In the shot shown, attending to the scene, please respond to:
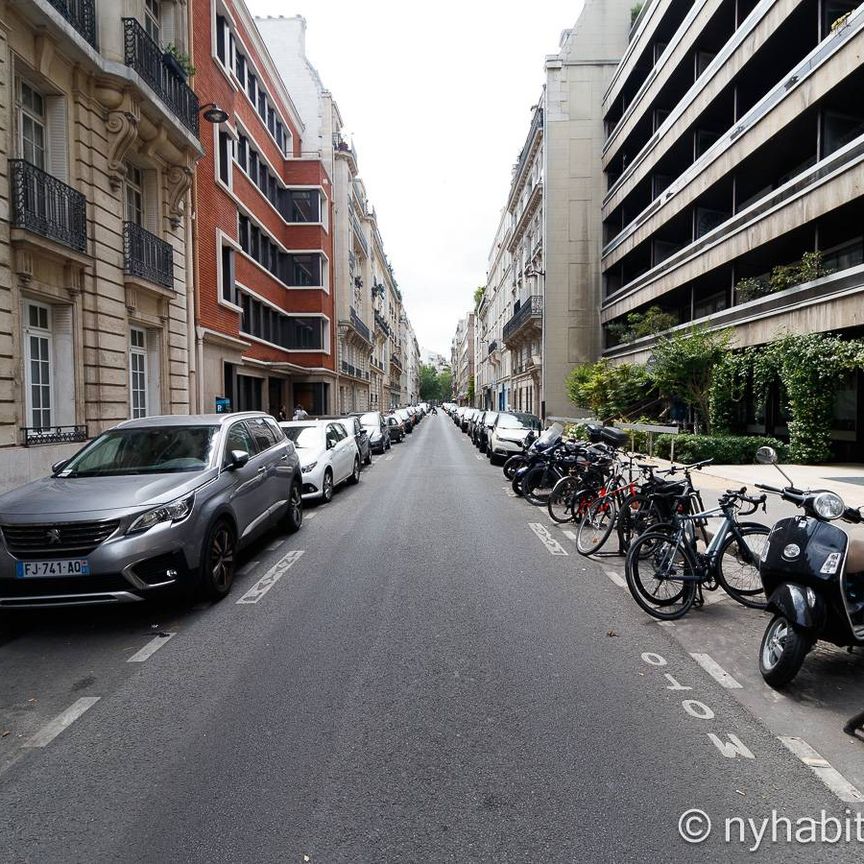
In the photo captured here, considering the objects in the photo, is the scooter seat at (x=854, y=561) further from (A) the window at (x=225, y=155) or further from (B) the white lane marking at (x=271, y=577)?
(A) the window at (x=225, y=155)

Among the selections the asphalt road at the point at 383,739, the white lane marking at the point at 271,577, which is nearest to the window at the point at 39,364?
the white lane marking at the point at 271,577

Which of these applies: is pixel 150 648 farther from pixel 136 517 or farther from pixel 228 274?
pixel 228 274

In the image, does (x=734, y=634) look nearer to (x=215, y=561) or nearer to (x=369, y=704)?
(x=369, y=704)

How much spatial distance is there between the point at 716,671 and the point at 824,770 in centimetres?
120

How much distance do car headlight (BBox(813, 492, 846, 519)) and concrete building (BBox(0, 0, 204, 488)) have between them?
423 inches

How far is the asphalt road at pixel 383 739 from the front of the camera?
253 cm

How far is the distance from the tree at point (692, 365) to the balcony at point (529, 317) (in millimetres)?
19823

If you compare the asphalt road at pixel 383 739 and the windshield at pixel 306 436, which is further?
the windshield at pixel 306 436

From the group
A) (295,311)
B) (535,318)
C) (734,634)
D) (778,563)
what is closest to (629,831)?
(778,563)

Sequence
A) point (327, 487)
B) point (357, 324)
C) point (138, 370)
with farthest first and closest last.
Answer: point (357, 324)
point (138, 370)
point (327, 487)

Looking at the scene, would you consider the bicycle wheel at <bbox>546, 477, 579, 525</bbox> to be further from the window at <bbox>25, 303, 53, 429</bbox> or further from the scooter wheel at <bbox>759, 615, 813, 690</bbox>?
the window at <bbox>25, 303, 53, 429</bbox>

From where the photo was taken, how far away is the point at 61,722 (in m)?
3.54

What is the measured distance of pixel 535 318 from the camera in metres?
39.1

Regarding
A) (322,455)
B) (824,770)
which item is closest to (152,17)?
(322,455)
